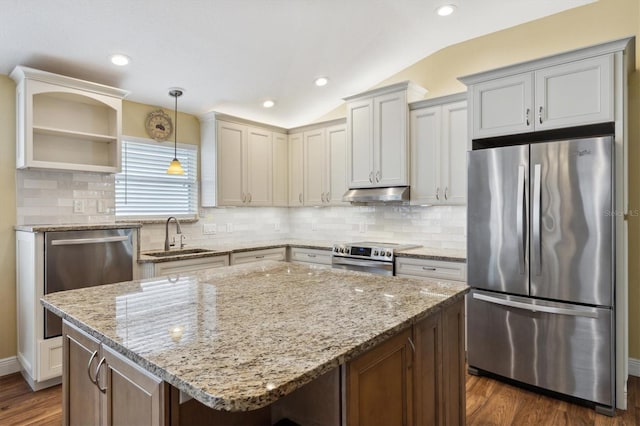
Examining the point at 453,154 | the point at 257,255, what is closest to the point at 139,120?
the point at 257,255

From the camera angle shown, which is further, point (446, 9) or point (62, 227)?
point (446, 9)

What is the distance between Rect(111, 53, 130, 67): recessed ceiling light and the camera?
2912mm

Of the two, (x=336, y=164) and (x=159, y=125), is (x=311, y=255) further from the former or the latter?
(x=159, y=125)

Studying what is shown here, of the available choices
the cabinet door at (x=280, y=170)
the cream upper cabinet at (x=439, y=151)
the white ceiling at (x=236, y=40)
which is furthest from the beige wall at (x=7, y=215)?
the cream upper cabinet at (x=439, y=151)

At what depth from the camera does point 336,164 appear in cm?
441

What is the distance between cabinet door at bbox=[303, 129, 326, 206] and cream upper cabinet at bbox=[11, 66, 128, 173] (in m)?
2.14

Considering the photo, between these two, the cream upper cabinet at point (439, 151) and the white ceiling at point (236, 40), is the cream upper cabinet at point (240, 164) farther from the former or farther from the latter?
the cream upper cabinet at point (439, 151)

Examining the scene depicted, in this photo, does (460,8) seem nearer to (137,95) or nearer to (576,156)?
(576,156)

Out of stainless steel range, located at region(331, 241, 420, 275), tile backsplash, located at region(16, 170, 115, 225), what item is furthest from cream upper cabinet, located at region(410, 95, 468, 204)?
tile backsplash, located at region(16, 170, 115, 225)

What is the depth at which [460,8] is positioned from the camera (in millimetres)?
3127

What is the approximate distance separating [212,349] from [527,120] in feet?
8.92

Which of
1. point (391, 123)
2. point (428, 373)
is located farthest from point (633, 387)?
point (391, 123)

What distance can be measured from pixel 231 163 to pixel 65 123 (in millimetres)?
1590

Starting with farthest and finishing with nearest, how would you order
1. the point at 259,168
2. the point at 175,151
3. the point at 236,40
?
1. the point at 259,168
2. the point at 175,151
3. the point at 236,40
